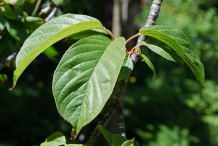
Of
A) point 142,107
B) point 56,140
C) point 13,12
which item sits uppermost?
point 13,12

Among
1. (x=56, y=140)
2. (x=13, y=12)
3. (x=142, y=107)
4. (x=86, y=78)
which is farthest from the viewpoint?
(x=142, y=107)

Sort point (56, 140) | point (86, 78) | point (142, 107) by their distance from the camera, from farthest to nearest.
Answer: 1. point (142, 107)
2. point (56, 140)
3. point (86, 78)

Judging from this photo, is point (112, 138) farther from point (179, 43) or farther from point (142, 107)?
point (142, 107)

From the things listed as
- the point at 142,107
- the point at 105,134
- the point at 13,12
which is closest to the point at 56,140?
the point at 105,134

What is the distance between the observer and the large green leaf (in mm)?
614

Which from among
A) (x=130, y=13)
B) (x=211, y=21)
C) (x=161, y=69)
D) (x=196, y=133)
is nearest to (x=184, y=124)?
(x=196, y=133)

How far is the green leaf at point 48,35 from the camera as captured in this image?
0.67 meters

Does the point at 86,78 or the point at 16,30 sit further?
the point at 16,30

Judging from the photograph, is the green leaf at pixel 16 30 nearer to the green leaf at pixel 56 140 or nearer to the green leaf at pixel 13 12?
the green leaf at pixel 13 12

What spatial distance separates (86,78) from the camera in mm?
658

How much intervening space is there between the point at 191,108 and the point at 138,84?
0.91 m

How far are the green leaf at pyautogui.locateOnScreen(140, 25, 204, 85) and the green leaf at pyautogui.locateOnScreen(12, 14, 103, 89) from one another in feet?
0.33

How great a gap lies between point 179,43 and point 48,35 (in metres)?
0.23

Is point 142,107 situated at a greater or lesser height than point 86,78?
lesser
